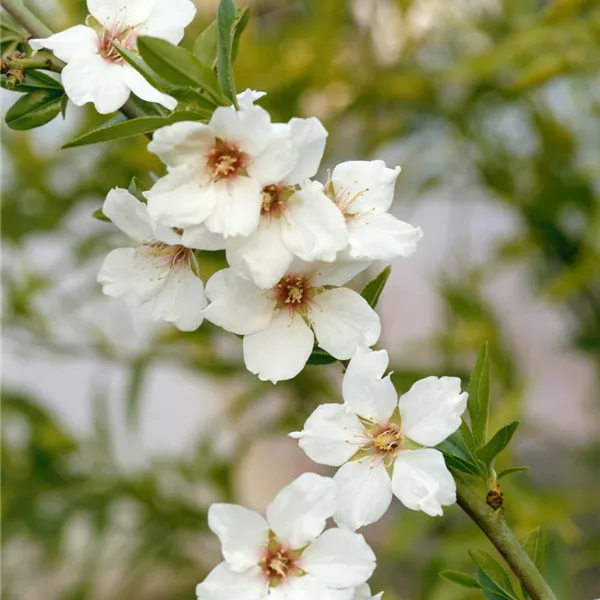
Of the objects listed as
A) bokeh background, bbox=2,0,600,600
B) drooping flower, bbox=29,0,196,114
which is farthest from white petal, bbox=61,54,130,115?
bokeh background, bbox=2,0,600,600

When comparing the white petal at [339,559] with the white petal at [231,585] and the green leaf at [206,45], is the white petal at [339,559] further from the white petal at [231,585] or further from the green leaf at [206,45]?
the green leaf at [206,45]

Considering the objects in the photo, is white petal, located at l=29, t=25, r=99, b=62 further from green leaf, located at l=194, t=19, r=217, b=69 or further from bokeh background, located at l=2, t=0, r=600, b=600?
bokeh background, located at l=2, t=0, r=600, b=600

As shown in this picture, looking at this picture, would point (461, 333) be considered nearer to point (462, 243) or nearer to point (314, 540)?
point (462, 243)

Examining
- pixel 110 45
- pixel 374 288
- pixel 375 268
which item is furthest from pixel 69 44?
pixel 375 268

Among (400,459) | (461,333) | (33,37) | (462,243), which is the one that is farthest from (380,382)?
(462,243)

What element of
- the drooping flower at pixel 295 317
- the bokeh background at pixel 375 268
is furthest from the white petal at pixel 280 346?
the bokeh background at pixel 375 268

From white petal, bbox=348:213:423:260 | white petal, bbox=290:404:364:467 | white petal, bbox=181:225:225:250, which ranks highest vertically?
white petal, bbox=181:225:225:250
